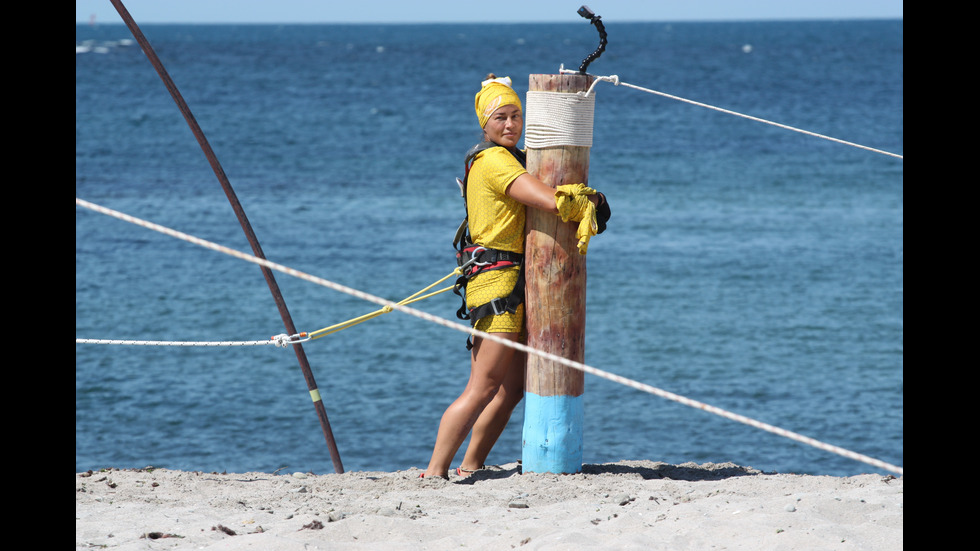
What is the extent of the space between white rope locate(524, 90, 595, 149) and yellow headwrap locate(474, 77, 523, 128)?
0.13 m

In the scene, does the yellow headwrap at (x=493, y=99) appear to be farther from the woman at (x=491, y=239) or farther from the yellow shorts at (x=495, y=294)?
the yellow shorts at (x=495, y=294)

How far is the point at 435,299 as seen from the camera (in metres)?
12.0

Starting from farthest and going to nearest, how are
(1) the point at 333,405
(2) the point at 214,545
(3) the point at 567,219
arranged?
1. (1) the point at 333,405
2. (3) the point at 567,219
3. (2) the point at 214,545

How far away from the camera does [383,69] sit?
61.6 metres

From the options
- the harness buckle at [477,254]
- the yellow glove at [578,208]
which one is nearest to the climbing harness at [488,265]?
the harness buckle at [477,254]

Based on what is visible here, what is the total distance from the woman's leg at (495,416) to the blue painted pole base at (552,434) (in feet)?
0.57

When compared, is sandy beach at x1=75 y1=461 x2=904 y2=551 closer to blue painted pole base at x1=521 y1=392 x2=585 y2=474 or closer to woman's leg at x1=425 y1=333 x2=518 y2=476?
blue painted pole base at x1=521 y1=392 x2=585 y2=474

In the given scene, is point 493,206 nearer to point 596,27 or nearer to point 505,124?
point 505,124

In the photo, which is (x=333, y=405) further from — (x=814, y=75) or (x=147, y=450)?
(x=814, y=75)

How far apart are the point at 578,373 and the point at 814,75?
53286 millimetres

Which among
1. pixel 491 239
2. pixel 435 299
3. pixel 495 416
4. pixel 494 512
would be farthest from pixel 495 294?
pixel 435 299

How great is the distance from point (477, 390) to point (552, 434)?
0.42m

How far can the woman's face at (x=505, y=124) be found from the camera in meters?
4.50
